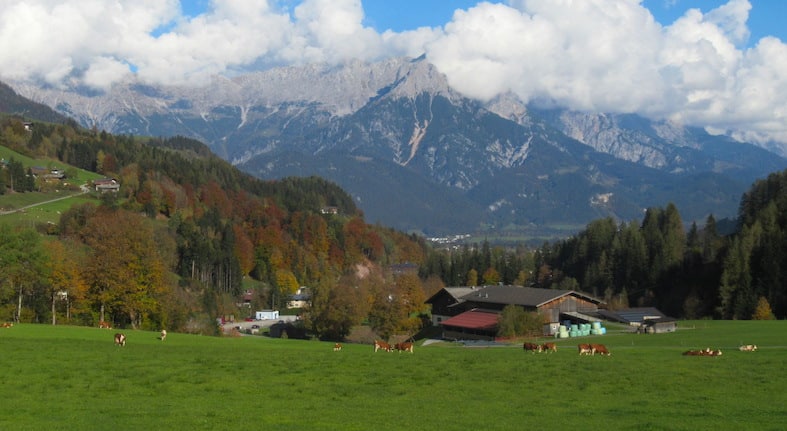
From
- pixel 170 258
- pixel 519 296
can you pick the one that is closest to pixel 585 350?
pixel 519 296

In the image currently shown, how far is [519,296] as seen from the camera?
95312mm

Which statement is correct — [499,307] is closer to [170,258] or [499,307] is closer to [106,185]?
[170,258]

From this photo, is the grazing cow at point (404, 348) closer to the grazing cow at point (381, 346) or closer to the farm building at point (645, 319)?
the grazing cow at point (381, 346)

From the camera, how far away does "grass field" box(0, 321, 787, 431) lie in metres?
21.1

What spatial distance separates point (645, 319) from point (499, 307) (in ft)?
74.1

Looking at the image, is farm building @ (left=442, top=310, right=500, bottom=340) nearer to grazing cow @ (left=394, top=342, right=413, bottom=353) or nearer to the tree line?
the tree line

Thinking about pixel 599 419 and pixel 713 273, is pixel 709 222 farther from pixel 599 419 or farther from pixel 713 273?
pixel 599 419

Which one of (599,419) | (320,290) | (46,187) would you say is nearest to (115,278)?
(320,290)

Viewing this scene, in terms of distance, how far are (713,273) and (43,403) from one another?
111625mm

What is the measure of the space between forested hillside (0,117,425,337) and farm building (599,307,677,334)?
1043 inches

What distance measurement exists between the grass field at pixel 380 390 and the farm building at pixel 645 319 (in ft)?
111

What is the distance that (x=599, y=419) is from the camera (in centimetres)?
2181

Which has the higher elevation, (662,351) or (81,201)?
(81,201)

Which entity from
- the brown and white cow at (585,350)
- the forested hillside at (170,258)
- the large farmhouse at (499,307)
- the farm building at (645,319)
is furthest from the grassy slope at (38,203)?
the brown and white cow at (585,350)
